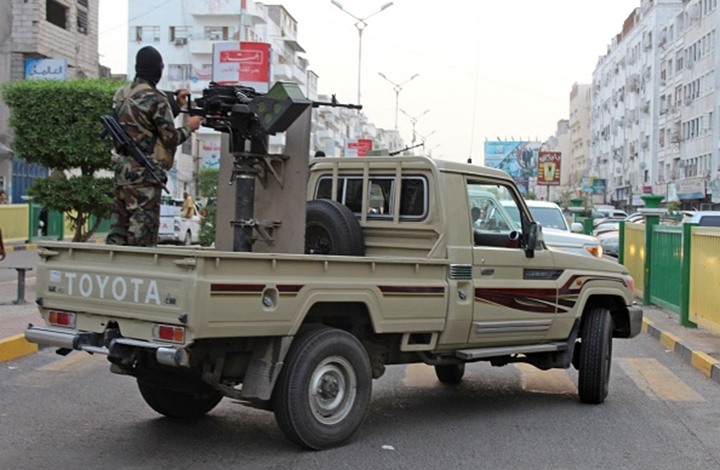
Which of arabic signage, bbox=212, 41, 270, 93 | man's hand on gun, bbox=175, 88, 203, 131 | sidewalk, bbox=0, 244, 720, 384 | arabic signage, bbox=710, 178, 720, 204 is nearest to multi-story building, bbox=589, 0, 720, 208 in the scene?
arabic signage, bbox=710, 178, 720, 204

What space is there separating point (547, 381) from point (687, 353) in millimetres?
2663

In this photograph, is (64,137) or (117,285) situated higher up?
(64,137)

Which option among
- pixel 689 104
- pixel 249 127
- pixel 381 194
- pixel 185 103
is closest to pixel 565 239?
pixel 381 194

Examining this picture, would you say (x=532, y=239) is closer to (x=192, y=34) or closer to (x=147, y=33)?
(x=192, y=34)

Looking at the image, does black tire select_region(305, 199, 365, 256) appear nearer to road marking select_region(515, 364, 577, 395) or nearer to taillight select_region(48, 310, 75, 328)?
taillight select_region(48, 310, 75, 328)

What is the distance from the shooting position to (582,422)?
25.1 ft

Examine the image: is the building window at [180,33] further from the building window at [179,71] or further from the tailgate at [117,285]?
the tailgate at [117,285]

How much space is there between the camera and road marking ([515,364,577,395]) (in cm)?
919

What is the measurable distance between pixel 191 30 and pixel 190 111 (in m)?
82.5

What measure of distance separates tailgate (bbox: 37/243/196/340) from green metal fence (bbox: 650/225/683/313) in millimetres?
10110

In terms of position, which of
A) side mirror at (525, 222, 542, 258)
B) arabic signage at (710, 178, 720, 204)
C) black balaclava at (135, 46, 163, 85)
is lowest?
side mirror at (525, 222, 542, 258)

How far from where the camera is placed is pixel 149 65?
23.9ft

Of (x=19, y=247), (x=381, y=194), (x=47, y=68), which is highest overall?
(x=47, y=68)

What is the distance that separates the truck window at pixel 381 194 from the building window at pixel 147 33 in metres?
83.6
